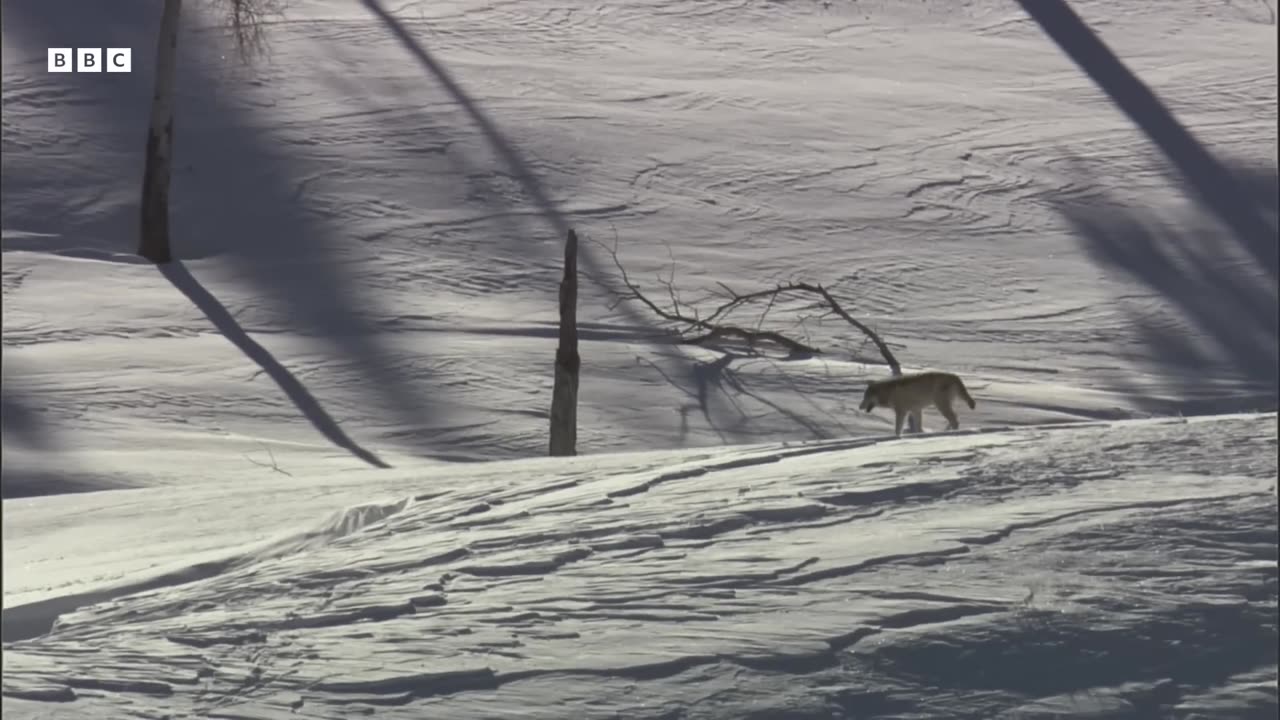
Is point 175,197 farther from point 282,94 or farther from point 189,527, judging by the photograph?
point 189,527

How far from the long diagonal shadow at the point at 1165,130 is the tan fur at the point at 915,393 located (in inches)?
403

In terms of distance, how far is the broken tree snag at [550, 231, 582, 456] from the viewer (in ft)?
43.6

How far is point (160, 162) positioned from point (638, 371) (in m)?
7.05

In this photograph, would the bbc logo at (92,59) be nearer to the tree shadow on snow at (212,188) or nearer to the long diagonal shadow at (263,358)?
the tree shadow on snow at (212,188)

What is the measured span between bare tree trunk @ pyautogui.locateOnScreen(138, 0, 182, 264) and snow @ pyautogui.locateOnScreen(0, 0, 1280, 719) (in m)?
0.60

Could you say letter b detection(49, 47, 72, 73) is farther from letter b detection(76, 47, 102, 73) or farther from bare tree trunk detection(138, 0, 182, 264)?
bare tree trunk detection(138, 0, 182, 264)

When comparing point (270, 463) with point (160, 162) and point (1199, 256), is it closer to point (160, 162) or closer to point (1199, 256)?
point (160, 162)

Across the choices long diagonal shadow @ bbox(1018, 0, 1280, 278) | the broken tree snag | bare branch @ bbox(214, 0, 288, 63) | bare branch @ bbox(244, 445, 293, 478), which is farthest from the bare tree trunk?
long diagonal shadow @ bbox(1018, 0, 1280, 278)

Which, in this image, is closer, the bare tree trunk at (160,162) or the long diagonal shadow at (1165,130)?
the bare tree trunk at (160,162)

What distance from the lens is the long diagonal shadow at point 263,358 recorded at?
14672 mm

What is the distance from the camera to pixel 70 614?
491 cm

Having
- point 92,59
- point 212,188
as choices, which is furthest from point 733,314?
point 92,59

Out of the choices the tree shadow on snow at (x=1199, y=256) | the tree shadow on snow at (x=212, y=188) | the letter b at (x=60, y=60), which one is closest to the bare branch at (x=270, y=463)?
the tree shadow on snow at (x=212, y=188)

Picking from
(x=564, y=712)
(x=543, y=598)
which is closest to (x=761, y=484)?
(x=543, y=598)
